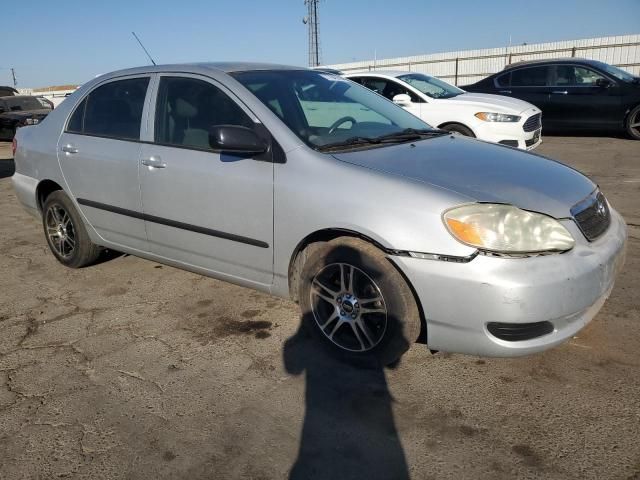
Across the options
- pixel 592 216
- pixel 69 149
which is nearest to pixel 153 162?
pixel 69 149

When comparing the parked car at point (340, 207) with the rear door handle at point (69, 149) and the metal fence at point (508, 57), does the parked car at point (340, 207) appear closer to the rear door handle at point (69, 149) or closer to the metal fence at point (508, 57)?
the rear door handle at point (69, 149)

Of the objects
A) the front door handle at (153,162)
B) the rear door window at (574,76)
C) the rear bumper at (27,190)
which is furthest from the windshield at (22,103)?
the front door handle at (153,162)

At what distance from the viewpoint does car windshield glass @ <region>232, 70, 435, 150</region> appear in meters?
3.10

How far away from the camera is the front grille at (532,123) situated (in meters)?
→ 7.95

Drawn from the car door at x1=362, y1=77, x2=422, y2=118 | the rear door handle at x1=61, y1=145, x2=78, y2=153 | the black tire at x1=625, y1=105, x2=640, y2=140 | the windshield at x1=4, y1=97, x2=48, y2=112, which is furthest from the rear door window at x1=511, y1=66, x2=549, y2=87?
the windshield at x1=4, y1=97, x2=48, y2=112

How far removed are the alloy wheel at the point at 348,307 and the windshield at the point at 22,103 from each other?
15.3 meters

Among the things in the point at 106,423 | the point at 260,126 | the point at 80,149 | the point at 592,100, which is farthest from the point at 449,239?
the point at 592,100

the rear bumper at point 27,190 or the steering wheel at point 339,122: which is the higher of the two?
the steering wheel at point 339,122

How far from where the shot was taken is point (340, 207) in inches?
105

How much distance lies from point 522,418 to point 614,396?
0.48 metres

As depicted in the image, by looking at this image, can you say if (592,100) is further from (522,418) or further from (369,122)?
(522,418)

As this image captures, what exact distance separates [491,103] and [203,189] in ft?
20.3

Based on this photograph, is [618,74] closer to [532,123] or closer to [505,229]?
[532,123]

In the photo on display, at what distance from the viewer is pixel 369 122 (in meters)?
3.50
